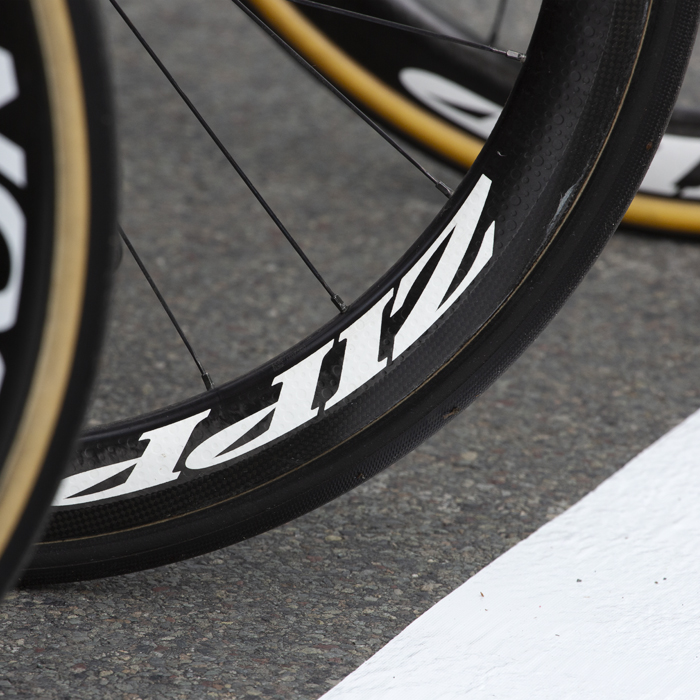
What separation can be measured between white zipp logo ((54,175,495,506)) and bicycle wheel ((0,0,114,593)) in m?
0.45

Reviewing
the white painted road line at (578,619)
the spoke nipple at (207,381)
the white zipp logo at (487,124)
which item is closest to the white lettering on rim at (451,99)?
the white zipp logo at (487,124)

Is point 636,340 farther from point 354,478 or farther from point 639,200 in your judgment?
point 354,478

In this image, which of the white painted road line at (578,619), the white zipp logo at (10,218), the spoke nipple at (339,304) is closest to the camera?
the white zipp logo at (10,218)

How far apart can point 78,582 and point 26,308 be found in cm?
66

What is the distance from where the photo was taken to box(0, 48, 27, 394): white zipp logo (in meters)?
0.83

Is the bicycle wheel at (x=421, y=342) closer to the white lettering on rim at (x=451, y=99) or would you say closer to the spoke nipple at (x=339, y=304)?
the spoke nipple at (x=339, y=304)

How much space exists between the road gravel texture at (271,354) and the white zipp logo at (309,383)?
6.1 inches

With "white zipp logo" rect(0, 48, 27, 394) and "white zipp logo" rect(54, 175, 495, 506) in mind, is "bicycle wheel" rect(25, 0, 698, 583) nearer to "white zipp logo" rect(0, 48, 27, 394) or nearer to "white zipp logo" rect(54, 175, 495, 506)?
"white zipp logo" rect(54, 175, 495, 506)

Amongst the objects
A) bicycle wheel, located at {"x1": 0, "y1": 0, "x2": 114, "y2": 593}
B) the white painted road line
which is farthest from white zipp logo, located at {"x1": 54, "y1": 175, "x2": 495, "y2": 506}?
bicycle wheel, located at {"x1": 0, "y1": 0, "x2": 114, "y2": 593}

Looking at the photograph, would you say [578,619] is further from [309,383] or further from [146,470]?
[146,470]

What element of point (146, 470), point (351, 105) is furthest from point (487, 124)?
point (146, 470)

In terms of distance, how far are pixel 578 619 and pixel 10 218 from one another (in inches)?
35.1

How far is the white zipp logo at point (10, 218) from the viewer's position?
833 millimetres

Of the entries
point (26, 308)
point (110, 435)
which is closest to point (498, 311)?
point (110, 435)
